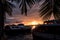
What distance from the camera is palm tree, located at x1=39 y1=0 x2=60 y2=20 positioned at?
207 cm

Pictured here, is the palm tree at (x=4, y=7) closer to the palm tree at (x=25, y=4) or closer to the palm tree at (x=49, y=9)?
the palm tree at (x=25, y=4)

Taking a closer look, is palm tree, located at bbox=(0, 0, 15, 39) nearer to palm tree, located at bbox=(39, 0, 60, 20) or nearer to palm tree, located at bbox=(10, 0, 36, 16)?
palm tree, located at bbox=(10, 0, 36, 16)

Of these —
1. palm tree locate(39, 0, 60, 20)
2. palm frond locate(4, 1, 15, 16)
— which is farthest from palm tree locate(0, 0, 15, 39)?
palm tree locate(39, 0, 60, 20)

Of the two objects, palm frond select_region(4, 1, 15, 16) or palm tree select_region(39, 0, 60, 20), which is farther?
palm frond select_region(4, 1, 15, 16)

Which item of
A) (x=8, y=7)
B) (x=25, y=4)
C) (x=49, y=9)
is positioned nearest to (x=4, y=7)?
(x=8, y=7)

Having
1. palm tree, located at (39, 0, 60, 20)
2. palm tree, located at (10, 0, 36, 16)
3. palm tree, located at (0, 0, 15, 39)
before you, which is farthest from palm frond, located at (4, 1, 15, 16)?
palm tree, located at (39, 0, 60, 20)

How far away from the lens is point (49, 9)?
2150 mm

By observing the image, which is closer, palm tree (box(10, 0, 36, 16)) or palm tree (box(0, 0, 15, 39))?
palm tree (box(10, 0, 36, 16))

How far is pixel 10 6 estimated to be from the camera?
2.40m

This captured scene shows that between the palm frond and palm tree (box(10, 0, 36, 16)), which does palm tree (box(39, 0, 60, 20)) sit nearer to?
palm tree (box(10, 0, 36, 16))

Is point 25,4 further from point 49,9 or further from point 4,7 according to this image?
point 4,7

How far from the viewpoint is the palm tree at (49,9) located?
2066 mm

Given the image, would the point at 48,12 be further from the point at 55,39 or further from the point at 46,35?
the point at 46,35

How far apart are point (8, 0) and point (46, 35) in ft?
15.5
